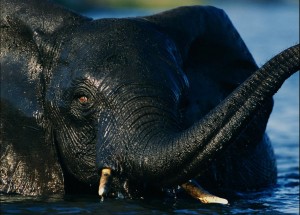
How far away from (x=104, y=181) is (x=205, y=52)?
7.43 feet

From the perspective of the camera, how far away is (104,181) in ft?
28.6

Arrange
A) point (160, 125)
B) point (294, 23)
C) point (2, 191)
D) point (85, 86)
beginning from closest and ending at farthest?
1. point (160, 125)
2. point (85, 86)
3. point (2, 191)
4. point (294, 23)

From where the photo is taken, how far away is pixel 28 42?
32.7 ft

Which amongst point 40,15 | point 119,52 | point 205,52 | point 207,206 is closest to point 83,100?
point 119,52

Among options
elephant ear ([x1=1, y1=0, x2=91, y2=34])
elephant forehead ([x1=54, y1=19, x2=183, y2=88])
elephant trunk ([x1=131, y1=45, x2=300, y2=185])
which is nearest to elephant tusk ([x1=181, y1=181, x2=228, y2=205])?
elephant trunk ([x1=131, y1=45, x2=300, y2=185])

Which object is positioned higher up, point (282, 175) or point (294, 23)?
point (294, 23)

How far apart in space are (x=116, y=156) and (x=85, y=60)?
947 millimetres

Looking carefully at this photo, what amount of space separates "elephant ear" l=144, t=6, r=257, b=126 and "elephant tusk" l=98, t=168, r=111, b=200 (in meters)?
1.27

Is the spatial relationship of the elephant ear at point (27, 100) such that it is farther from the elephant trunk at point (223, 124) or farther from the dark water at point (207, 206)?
the elephant trunk at point (223, 124)

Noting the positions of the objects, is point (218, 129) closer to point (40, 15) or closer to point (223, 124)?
point (223, 124)

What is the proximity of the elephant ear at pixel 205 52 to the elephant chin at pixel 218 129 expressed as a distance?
1.49 metres

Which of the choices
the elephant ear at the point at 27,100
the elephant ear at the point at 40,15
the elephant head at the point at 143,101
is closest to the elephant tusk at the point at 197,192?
the elephant head at the point at 143,101

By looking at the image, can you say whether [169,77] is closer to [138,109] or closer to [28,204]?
[138,109]

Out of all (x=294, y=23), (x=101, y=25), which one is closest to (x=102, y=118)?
(x=101, y=25)
